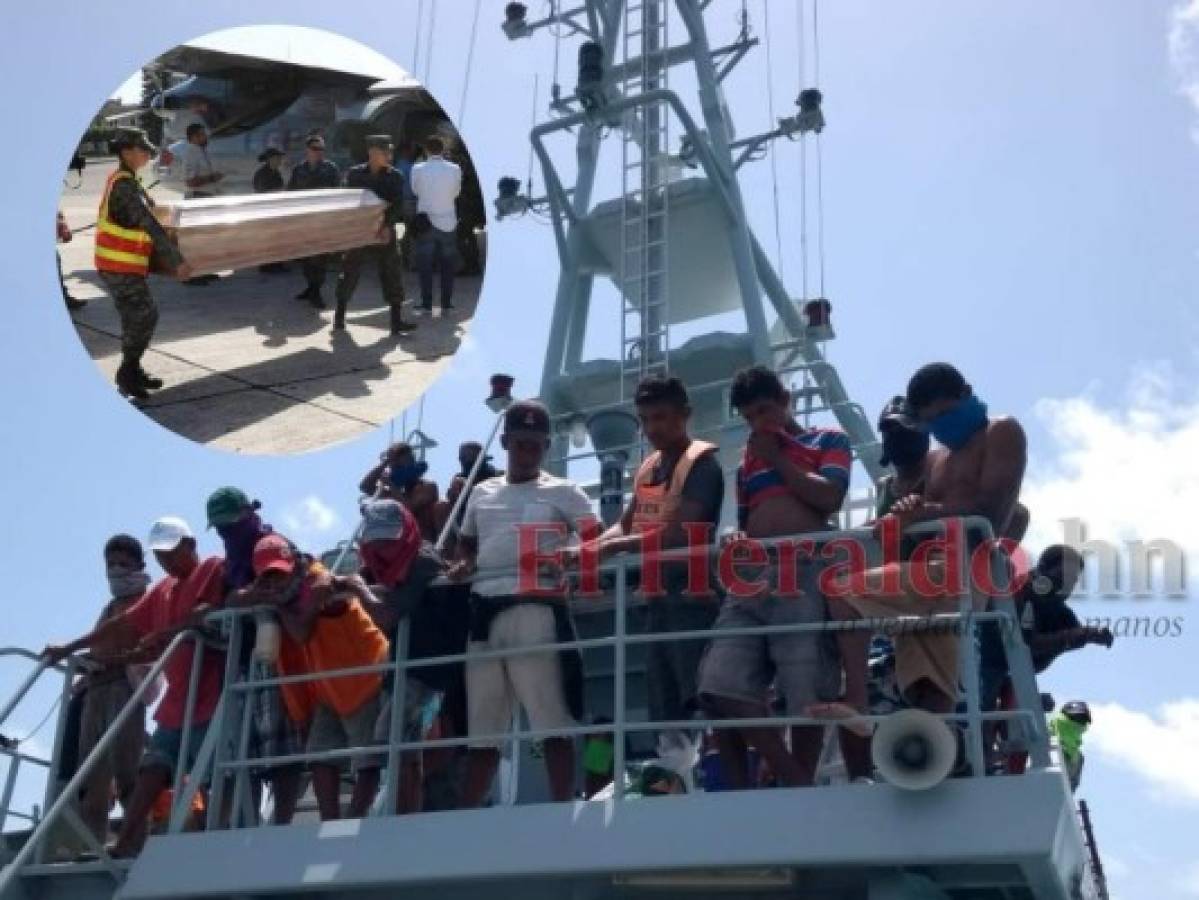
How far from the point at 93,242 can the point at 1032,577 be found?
4.35 metres

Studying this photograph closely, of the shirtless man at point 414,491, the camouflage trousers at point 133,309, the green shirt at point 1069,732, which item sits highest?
the camouflage trousers at point 133,309

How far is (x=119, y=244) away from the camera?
23.8ft

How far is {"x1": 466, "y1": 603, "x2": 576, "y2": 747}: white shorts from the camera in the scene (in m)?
5.84

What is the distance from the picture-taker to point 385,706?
6.15 metres

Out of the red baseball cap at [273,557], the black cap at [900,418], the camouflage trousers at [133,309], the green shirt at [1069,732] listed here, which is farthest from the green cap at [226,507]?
the green shirt at [1069,732]

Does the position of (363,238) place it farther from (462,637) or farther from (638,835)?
(638,835)

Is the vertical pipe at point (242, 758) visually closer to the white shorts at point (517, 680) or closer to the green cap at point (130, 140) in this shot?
the white shorts at point (517, 680)

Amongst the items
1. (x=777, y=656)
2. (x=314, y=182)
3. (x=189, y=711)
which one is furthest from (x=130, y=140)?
(x=777, y=656)

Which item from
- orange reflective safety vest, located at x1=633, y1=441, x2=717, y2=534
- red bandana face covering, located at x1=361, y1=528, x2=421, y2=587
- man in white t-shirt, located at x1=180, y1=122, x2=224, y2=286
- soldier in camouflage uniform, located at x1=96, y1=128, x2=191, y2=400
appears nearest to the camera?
orange reflective safety vest, located at x1=633, y1=441, x2=717, y2=534

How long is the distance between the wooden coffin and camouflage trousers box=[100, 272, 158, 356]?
0.27 meters

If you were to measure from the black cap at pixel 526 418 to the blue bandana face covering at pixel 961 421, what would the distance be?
61.2 inches

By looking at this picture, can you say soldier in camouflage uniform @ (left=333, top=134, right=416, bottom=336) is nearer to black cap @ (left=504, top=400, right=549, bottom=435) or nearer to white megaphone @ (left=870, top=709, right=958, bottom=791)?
black cap @ (left=504, top=400, right=549, bottom=435)

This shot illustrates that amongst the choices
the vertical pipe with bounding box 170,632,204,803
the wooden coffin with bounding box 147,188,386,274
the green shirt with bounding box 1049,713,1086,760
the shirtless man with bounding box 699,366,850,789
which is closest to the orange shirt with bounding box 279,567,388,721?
the vertical pipe with bounding box 170,632,204,803

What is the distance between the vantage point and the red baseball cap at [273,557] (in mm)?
6020
